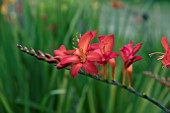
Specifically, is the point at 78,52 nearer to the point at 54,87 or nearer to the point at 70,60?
the point at 70,60

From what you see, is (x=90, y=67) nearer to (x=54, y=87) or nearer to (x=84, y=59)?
(x=84, y=59)

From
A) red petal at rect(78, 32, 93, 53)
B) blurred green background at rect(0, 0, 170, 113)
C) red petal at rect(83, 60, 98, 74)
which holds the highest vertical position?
blurred green background at rect(0, 0, 170, 113)

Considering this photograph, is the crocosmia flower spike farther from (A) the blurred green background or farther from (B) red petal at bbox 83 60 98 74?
(A) the blurred green background

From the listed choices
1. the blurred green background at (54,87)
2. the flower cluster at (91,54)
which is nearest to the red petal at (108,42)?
the flower cluster at (91,54)

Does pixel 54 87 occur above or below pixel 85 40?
above

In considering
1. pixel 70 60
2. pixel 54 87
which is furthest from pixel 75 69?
pixel 54 87

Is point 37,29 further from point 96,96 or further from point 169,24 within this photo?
point 169,24

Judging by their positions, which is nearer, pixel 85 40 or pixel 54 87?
pixel 85 40

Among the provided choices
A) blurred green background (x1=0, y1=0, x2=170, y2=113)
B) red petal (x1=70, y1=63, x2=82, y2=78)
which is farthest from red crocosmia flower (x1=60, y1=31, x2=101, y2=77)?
blurred green background (x1=0, y1=0, x2=170, y2=113)
